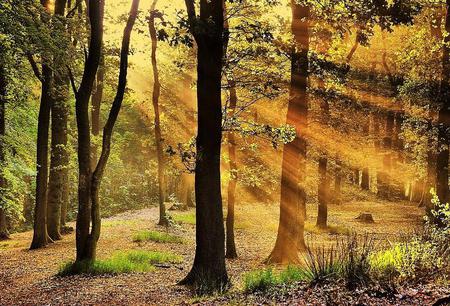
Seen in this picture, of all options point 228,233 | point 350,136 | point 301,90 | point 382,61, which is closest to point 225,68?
point 301,90

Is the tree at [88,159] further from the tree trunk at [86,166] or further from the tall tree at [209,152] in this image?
the tall tree at [209,152]

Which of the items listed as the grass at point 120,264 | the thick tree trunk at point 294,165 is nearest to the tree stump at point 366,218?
the thick tree trunk at point 294,165

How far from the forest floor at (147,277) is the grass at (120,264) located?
40cm

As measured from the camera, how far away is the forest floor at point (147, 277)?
7.36m

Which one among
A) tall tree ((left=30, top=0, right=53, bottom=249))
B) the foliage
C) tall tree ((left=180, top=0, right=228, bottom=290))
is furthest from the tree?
the foliage

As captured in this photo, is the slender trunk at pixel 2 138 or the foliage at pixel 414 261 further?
the slender trunk at pixel 2 138

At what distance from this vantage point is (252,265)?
1612cm

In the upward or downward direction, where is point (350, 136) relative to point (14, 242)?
upward

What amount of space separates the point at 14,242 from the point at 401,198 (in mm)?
32083

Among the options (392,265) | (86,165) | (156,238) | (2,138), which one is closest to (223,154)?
(156,238)

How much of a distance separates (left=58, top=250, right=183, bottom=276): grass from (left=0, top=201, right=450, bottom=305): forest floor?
402 millimetres

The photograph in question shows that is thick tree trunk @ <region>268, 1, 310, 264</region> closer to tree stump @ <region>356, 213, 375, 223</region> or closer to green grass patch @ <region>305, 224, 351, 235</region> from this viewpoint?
green grass patch @ <region>305, 224, 351, 235</region>

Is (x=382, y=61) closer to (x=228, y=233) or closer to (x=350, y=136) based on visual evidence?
(x=350, y=136)

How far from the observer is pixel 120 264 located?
14312 millimetres
